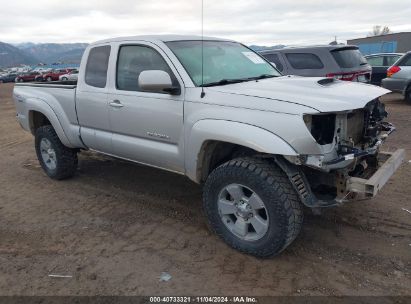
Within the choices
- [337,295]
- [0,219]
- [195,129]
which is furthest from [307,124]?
[0,219]

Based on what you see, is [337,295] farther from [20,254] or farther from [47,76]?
[47,76]

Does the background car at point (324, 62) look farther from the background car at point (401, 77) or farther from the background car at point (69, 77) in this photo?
the background car at point (69, 77)

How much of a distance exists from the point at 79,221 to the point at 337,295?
280 cm

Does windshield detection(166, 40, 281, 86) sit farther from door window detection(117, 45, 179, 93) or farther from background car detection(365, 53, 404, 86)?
background car detection(365, 53, 404, 86)

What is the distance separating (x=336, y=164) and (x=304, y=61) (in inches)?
258

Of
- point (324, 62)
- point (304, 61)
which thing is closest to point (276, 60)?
point (304, 61)

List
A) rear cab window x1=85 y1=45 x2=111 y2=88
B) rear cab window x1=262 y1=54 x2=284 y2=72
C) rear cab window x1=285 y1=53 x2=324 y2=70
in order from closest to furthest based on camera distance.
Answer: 1. rear cab window x1=85 y1=45 x2=111 y2=88
2. rear cab window x1=285 y1=53 x2=324 y2=70
3. rear cab window x1=262 y1=54 x2=284 y2=72

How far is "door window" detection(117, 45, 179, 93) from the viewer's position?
415 cm

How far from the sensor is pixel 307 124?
10.3ft

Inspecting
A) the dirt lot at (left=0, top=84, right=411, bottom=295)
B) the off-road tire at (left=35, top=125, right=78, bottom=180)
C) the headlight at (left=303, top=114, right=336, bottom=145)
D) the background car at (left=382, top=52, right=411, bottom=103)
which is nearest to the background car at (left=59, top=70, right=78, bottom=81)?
the off-road tire at (left=35, top=125, right=78, bottom=180)

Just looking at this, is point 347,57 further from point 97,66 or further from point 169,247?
point 169,247

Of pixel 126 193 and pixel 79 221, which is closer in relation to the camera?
pixel 79 221

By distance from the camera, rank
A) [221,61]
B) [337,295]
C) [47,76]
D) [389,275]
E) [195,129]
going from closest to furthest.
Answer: [337,295]
[389,275]
[195,129]
[221,61]
[47,76]

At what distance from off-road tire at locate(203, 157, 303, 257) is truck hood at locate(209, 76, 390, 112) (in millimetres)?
580
